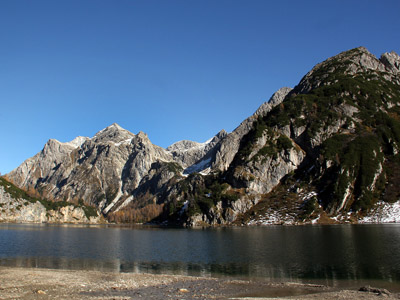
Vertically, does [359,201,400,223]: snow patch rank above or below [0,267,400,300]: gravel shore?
above

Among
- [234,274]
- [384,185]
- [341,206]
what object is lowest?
[234,274]

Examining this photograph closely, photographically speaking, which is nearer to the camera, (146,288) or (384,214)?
(146,288)

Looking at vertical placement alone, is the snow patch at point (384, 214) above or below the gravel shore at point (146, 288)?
above

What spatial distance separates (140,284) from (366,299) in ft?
92.2

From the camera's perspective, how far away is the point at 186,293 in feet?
121

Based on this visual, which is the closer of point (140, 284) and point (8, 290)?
point (8, 290)

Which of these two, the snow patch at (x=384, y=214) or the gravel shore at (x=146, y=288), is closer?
the gravel shore at (x=146, y=288)

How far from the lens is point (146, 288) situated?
3975cm

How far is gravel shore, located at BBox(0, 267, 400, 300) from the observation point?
34344mm

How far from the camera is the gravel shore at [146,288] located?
34.3 meters

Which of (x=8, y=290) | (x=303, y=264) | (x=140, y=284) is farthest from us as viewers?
(x=303, y=264)

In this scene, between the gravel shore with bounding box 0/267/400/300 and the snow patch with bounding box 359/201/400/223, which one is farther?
the snow patch with bounding box 359/201/400/223

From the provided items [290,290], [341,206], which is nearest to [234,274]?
[290,290]

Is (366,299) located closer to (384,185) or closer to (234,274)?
(234,274)
